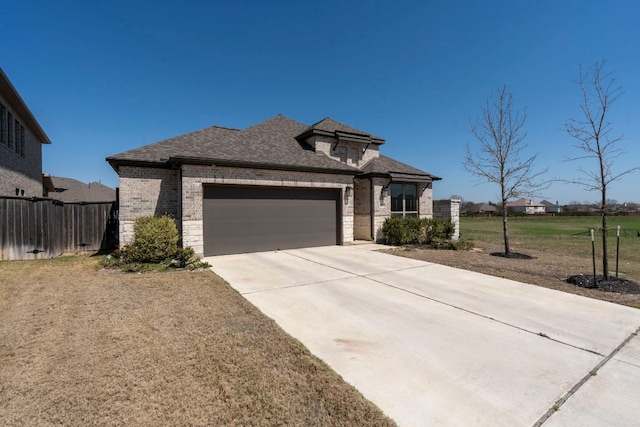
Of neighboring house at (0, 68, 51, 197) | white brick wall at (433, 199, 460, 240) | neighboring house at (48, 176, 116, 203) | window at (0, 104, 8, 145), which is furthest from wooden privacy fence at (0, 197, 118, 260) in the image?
neighboring house at (48, 176, 116, 203)

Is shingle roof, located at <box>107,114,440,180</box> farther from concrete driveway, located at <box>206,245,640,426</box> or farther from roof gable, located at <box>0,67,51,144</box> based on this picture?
roof gable, located at <box>0,67,51,144</box>

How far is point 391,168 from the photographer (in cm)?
1516

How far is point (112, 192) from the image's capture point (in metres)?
34.8

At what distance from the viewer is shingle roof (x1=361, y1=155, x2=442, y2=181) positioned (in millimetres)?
14359

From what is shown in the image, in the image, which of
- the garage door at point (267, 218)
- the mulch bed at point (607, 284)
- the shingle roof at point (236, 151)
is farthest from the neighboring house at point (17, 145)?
the mulch bed at point (607, 284)

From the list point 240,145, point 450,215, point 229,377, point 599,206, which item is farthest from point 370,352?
point 450,215

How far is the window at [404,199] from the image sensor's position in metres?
14.9

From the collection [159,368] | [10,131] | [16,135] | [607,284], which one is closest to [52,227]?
[10,131]

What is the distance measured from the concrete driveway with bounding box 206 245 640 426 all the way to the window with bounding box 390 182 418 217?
8.00m

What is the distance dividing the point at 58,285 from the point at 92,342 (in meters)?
3.97

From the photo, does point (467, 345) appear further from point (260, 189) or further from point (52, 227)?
point (52, 227)

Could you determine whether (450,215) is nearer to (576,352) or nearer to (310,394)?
(576,352)

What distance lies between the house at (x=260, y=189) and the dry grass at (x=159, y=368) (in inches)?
205

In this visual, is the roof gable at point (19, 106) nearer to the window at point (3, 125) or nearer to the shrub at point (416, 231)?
the window at point (3, 125)
